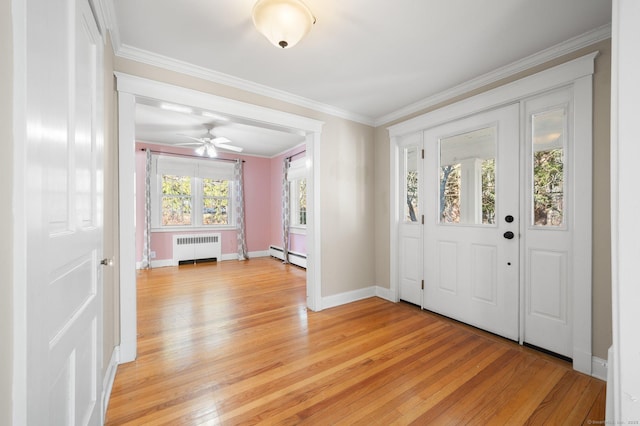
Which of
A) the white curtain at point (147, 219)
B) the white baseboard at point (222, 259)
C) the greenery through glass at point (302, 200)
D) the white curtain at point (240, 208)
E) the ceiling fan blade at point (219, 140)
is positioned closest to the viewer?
the ceiling fan blade at point (219, 140)

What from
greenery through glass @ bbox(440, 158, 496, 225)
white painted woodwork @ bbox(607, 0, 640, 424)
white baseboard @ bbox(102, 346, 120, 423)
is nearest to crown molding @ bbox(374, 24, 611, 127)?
greenery through glass @ bbox(440, 158, 496, 225)

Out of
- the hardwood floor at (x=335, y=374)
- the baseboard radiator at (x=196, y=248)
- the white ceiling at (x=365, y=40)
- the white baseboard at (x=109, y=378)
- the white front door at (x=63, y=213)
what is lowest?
the hardwood floor at (x=335, y=374)

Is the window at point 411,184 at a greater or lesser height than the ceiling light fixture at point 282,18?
lesser

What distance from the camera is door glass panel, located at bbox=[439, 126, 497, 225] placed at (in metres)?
2.64

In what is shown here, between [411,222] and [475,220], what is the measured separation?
0.78 m

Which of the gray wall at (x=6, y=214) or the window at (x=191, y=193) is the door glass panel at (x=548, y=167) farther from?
the window at (x=191, y=193)

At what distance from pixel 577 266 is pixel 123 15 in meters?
3.77

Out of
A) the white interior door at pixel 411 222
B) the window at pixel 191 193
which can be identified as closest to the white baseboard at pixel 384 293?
the white interior door at pixel 411 222

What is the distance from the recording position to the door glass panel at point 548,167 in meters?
2.18

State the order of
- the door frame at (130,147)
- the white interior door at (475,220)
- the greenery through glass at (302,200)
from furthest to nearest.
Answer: the greenery through glass at (302,200) < the white interior door at (475,220) < the door frame at (130,147)

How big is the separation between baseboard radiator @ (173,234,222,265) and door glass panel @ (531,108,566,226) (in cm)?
587

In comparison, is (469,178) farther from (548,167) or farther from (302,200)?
(302,200)

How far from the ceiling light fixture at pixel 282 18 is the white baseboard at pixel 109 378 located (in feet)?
7.92

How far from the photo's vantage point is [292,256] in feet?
19.3
